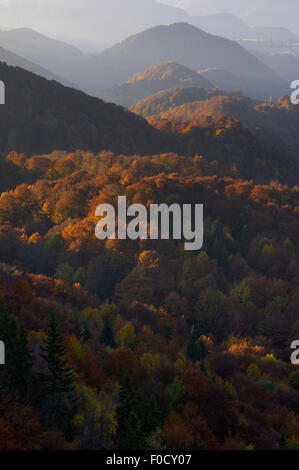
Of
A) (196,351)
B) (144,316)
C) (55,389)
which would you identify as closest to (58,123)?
(144,316)

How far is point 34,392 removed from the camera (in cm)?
2316

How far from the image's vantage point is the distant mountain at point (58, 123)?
166 m

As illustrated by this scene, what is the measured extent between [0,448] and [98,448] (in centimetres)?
559

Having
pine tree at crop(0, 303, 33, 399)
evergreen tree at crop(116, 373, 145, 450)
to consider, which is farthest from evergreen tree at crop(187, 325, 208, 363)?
pine tree at crop(0, 303, 33, 399)

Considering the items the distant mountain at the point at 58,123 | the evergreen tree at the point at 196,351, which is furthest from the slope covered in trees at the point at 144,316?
the distant mountain at the point at 58,123

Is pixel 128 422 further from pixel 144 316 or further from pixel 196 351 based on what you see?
pixel 144 316

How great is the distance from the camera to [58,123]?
565 ft

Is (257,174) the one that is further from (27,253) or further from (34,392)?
(34,392)

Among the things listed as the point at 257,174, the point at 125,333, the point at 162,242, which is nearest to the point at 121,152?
the point at 257,174

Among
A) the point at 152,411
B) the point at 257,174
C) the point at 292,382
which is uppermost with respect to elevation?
the point at 257,174

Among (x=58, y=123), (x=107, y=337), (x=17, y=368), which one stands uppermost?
(x=58, y=123)

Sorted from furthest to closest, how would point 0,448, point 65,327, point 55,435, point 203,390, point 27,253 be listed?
point 27,253
point 65,327
point 203,390
point 55,435
point 0,448

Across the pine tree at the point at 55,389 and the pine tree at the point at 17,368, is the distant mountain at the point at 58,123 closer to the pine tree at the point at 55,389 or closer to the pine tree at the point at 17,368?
the pine tree at the point at 17,368

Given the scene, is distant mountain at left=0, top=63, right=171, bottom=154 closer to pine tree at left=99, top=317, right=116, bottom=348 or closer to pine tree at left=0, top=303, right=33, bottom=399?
pine tree at left=99, top=317, right=116, bottom=348
